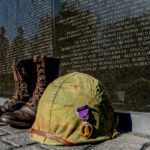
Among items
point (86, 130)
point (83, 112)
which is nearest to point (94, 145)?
point (86, 130)

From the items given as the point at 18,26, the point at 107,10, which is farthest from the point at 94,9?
the point at 18,26

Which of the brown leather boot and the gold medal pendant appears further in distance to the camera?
the brown leather boot

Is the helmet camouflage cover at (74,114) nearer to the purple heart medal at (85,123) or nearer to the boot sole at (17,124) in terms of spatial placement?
the purple heart medal at (85,123)

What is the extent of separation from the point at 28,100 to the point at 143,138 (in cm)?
123

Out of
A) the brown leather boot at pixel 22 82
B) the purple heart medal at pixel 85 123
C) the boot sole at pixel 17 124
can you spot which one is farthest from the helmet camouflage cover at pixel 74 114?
the brown leather boot at pixel 22 82

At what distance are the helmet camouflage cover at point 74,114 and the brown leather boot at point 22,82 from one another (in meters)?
0.75

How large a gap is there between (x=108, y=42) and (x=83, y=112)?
1.11 meters

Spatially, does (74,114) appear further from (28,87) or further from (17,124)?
(28,87)

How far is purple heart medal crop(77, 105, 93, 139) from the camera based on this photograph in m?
2.47

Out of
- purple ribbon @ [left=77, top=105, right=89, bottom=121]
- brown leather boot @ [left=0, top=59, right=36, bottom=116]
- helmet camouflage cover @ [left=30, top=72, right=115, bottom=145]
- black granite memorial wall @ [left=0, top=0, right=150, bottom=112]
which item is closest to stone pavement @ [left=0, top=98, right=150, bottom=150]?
helmet camouflage cover @ [left=30, top=72, right=115, bottom=145]

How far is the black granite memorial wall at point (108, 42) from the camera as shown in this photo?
3.17m

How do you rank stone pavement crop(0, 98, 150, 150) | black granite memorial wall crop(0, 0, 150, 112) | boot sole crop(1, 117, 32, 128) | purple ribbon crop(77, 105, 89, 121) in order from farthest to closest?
black granite memorial wall crop(0, 0, 150, 112) → boot sole crop(1, 117, 32, 128) → purple ribbon crop(77, 105, 89, 121) → stone pavement crop(0, 98, 150, 150)

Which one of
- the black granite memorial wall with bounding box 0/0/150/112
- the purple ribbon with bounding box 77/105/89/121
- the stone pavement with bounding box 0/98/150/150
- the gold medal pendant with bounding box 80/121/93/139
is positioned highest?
Result: the black granite memorial wall with bounding box 0/0/150/112

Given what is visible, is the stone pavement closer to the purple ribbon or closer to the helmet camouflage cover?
the helmet camouflage cover
